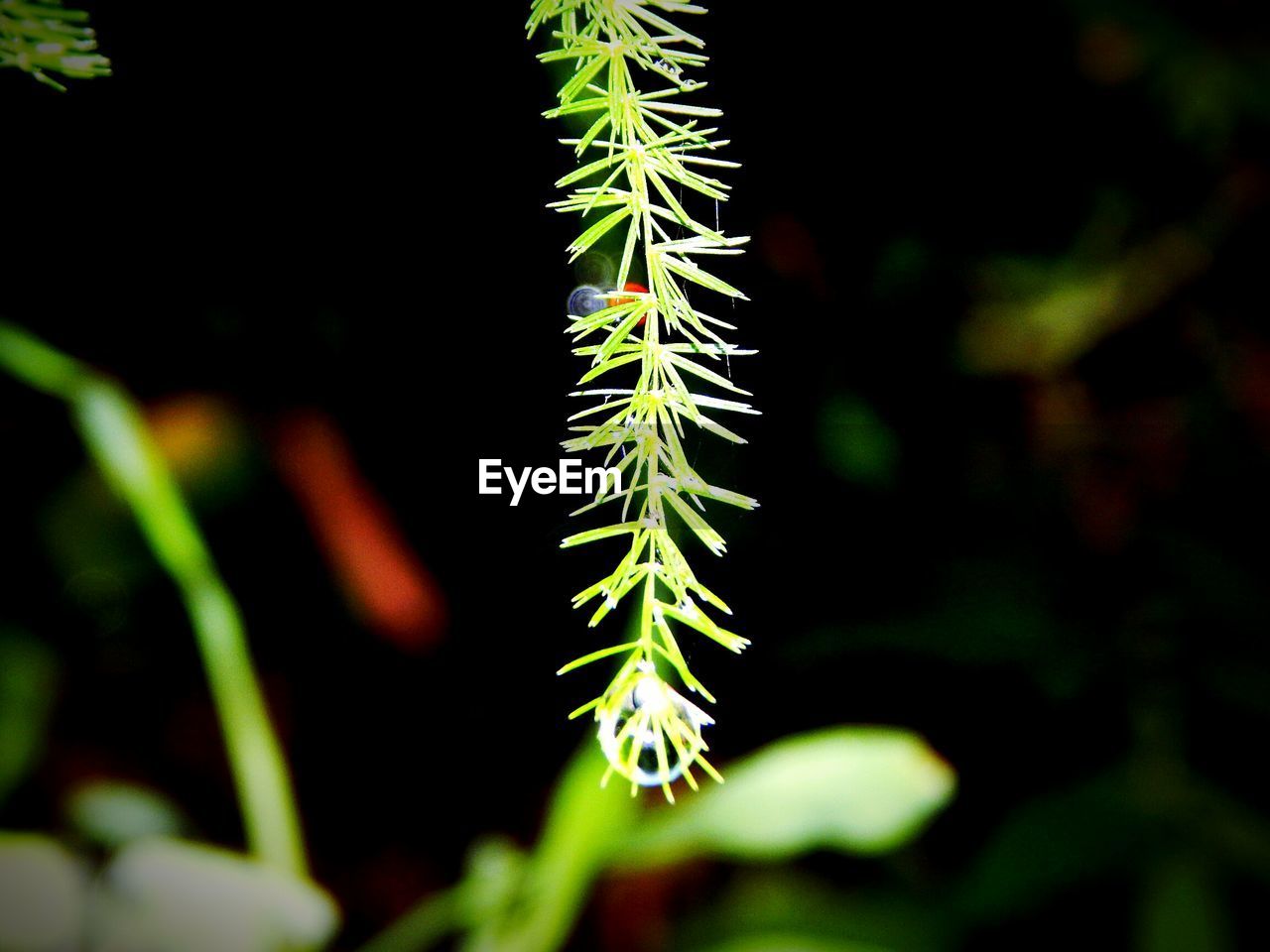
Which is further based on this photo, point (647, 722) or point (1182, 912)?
point (1182, 912)

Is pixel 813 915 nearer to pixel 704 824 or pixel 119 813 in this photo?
pixel 704 824

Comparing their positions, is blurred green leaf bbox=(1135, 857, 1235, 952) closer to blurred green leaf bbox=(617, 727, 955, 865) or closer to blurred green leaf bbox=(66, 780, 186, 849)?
blurred green leaf bbox=(617, 727, 955, 865)

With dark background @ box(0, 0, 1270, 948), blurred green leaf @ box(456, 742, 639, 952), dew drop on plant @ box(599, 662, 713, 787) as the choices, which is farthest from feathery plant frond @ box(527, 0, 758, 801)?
blurred green leaf @ box(456, 742, 639, 952)

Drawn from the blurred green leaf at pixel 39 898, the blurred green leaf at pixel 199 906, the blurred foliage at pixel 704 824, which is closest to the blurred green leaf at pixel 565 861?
the blurred foliage at pixel 704 824

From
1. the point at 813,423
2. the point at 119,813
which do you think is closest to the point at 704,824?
the point at 813,423

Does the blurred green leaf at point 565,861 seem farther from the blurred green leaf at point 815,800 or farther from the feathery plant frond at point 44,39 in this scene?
the feathery plant frond at point 44,39

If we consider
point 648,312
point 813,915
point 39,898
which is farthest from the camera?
point 813,915
